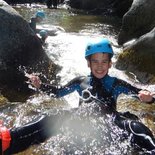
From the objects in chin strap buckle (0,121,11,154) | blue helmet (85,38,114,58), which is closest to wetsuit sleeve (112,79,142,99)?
blue helmet (85,38,114,58)

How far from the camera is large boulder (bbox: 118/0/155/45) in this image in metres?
15.7

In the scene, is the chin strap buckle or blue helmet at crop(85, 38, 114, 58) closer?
the chin strap buckle

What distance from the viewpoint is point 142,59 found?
10.7 metres

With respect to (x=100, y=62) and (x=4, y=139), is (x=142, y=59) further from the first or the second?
(x=4, y=139)

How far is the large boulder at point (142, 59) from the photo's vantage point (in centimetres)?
1027

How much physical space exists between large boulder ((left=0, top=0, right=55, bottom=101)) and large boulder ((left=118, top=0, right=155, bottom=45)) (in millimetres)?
7695

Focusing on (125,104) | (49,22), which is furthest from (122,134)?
(49,22)

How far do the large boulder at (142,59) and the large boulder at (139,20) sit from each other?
4778 mm

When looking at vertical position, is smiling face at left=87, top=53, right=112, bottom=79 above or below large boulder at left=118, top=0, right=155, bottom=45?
above

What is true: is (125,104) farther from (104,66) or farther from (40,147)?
(40,147)

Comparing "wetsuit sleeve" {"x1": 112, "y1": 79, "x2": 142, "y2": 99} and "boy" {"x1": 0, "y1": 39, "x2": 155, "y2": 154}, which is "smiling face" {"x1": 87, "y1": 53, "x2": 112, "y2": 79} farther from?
"wetsuit sleeve" {"x1": 112, "y1": 79, "x2": 142, "y2": 99}

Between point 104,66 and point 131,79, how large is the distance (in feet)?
16.3

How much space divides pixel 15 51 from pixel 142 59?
408 cm

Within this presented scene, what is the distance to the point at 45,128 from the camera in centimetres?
511
